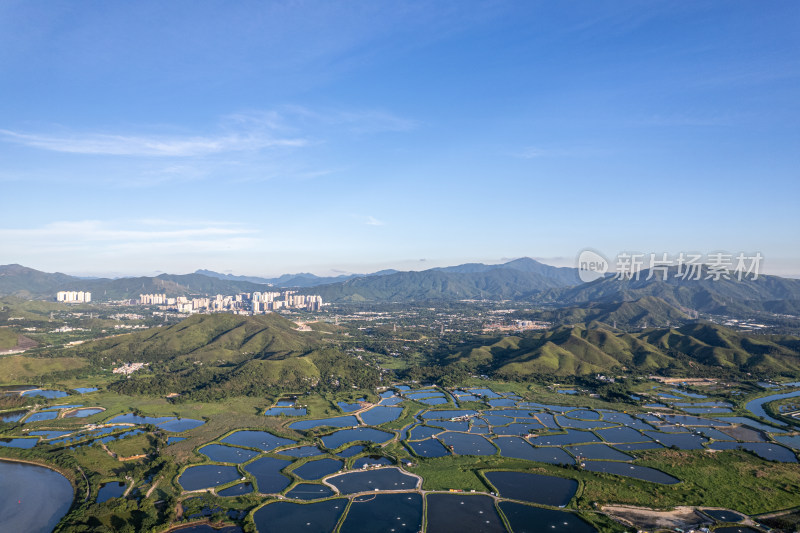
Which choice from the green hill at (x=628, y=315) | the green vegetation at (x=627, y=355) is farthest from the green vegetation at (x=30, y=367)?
the green hill at (x=628, y=315)

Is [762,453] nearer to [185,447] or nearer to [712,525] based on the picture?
[712,525]

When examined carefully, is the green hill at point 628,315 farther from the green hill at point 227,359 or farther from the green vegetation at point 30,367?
the green vegetation at point 30,367

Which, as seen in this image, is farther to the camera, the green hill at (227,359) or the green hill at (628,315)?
the green hill at (628,315)

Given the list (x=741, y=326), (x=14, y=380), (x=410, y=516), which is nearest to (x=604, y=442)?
(x=410, y=516)

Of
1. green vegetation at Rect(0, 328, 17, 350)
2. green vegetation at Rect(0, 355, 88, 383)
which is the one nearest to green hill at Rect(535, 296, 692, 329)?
green vegetation at Rect(0, 355, 88, 383)

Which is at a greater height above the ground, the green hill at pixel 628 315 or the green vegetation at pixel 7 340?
the green hill at pixel 628 315

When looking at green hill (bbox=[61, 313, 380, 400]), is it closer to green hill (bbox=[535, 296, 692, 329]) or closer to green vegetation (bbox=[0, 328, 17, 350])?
green vegetation (bbox=[0, 328, 17, 350])

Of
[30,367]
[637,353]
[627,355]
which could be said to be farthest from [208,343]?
[637,353]

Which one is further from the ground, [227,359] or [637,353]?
[637,353]

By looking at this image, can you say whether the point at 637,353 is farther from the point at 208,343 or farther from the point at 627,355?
the point at 208,343
